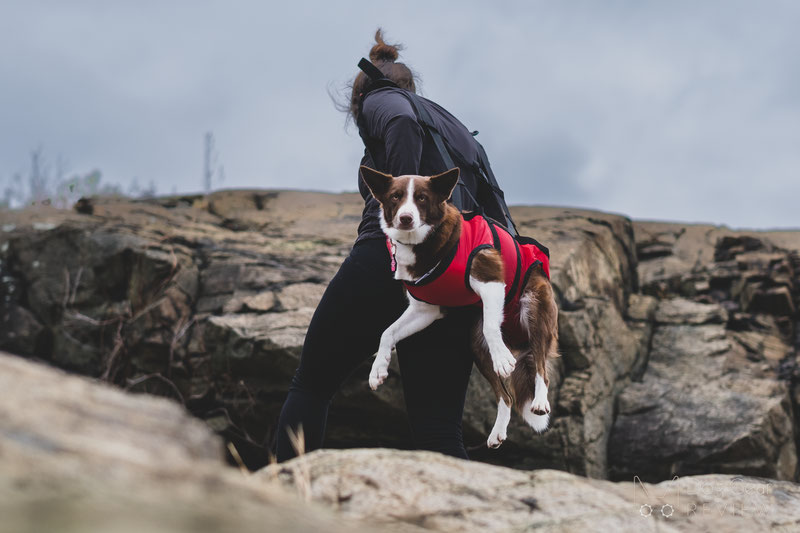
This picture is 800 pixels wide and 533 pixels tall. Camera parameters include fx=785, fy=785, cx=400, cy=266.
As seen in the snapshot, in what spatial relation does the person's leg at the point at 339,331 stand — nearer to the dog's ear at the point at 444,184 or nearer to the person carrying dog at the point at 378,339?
the person carrying dog at the point at 378,339

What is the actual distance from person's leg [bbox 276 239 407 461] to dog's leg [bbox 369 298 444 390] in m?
0.12

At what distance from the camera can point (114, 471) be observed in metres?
1.30

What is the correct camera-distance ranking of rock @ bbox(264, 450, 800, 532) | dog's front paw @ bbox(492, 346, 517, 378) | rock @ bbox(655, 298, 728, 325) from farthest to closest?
rock @ bbox(655, 298, 728, 325), dog's front paw @ bbox(492, 346, 517, 378), rock @ bbox(264, 450, 800, 532)

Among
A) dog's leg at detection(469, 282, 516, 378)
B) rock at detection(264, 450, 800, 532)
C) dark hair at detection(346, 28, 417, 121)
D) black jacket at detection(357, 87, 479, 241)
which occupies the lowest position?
rock at detection(264, 450, 800, 532)

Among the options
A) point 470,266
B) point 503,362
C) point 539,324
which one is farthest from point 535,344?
point 470,266

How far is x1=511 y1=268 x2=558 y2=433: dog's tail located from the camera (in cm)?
323

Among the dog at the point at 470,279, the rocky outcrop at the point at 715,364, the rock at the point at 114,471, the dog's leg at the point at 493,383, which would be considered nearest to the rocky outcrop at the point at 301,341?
the rocky outcrop at the point at 715,364

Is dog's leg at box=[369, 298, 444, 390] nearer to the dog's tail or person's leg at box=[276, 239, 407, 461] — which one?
person's leg at box=[276, 239, 407, 461]

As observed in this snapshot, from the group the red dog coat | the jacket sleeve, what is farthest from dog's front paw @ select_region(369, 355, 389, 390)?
the jacket sleeve

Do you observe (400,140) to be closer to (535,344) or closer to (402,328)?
(402,328)

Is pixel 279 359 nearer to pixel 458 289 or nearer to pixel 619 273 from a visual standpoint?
pixel 458 289

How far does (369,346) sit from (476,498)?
1.33 metres

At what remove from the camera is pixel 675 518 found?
2.13 meters

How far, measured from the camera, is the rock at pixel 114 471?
1.17 metres
